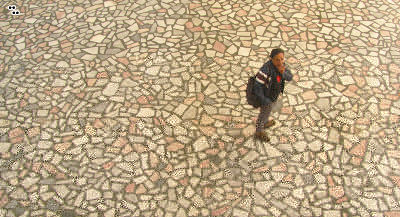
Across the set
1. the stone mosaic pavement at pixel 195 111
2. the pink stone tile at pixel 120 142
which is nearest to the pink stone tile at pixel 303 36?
the stone mosaic pavement at pixel 195 111

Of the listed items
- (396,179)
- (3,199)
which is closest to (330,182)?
(396,179)

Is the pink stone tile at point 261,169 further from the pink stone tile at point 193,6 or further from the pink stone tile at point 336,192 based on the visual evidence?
the pink stone tile at point 193,6

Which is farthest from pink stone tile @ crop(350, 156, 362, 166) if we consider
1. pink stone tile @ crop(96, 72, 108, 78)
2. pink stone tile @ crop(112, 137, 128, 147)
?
pink stone tile @ crop(96, 72, 108, 78)

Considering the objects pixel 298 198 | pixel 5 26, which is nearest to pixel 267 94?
pixel 298 198

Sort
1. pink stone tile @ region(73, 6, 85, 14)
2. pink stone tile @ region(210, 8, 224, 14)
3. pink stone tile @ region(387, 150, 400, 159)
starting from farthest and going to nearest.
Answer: pink stone tile @ region(73, 6, 85, 14)
pink stone tile @ region(210, 8, 224, 14)
pink stone tile @ region(387, 150, 400, 159)

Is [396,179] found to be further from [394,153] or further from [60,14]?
[60,14]

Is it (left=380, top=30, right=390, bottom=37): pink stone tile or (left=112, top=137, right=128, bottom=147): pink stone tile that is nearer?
(left=112, top=137, right=128, bottom=147): pink stone tile

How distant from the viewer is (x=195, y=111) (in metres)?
7.00

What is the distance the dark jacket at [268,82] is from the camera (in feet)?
Result: 17.2

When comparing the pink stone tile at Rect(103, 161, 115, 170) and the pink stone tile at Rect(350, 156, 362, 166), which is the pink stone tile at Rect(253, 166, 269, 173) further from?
the pink stone tile at Rect(103, 161, 115, 170)

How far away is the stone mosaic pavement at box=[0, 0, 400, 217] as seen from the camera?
5.75 meters

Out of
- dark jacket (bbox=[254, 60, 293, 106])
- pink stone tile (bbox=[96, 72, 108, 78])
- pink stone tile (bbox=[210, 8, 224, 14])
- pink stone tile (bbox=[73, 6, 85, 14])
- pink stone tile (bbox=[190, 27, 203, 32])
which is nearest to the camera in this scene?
dark jacket (bbox=[254, 60, 293, 106])

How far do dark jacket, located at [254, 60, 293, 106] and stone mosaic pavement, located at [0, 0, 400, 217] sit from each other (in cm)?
128

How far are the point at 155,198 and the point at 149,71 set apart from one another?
320 cm
